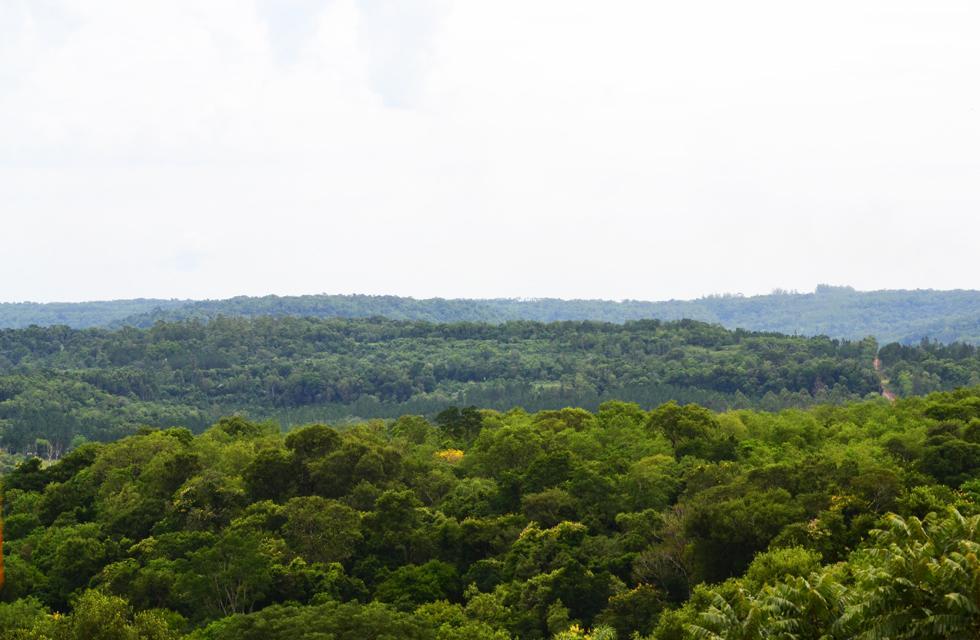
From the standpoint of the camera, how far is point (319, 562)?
67.6m

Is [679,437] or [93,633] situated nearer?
[93,633]

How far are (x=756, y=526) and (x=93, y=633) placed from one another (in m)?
32.3

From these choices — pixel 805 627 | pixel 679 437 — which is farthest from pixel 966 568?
pixel 679 437

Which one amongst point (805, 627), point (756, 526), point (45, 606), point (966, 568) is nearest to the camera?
point (966, 568)

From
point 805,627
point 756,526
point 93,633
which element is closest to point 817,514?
point 756,526

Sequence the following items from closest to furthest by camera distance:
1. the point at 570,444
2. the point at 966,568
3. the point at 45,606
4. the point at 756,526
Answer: the point at 966,568, the point at 756,526, the point at 45,606, the point at 570,444

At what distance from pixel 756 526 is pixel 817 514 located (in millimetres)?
3462

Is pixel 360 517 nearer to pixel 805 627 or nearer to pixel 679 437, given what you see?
pixel 679 437

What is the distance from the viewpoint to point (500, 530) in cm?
7038

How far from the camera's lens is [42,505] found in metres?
82.3

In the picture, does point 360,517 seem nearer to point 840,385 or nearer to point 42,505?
point 42,505

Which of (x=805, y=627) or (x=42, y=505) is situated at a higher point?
(x=805, y=627)

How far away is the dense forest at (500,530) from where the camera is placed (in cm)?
4944

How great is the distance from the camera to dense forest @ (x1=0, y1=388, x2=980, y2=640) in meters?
49.4
